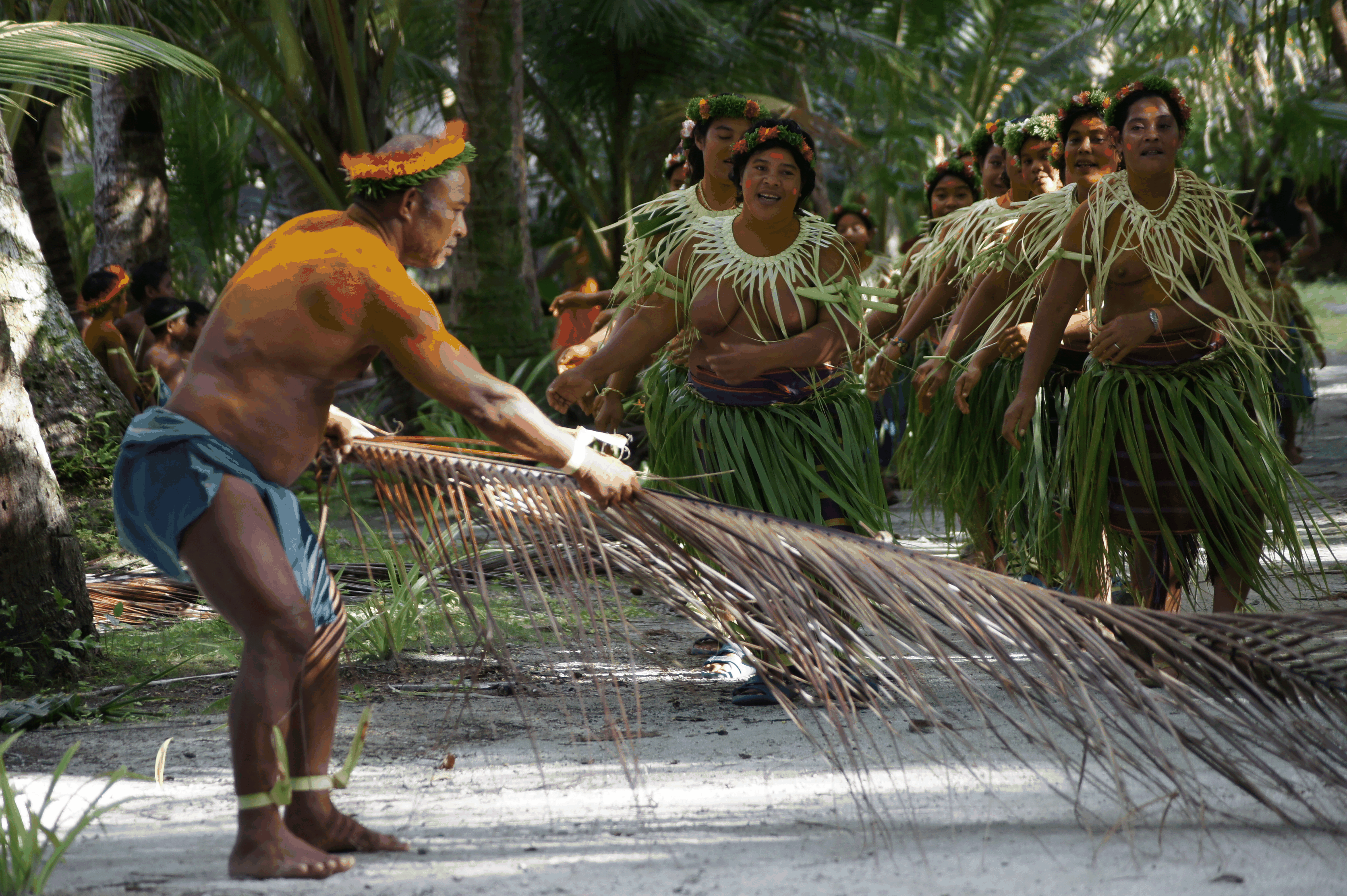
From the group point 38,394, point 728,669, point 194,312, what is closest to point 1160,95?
point 728,669

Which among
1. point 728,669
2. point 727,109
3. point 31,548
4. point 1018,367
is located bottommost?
point 728,669

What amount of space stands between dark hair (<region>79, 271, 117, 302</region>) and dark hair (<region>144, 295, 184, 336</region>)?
225mm

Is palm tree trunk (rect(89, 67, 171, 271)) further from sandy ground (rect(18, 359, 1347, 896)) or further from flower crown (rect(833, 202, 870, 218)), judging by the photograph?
sandy ground (rect(18, 359, 1347, 896))

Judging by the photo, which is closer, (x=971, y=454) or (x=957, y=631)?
(x=957, y=631)

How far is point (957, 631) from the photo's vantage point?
200 centimetres

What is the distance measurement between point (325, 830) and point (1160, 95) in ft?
8.67

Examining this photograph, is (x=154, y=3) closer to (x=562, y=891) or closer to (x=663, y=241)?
(x=663, y=241)

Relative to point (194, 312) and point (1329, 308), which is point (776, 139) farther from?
point (1329, 308)

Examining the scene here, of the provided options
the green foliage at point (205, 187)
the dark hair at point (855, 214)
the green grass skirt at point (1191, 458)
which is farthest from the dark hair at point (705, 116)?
the green foliage at point (205, 187)

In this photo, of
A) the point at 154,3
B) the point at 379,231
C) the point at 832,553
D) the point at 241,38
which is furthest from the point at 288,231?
the point at 241,38

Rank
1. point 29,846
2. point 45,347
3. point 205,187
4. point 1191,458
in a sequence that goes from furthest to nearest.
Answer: point 205,187 < point 45,347 < point 1191,458 < point 29,846

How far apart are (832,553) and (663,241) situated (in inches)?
60.4

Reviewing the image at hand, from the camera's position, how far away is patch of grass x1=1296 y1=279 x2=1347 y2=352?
13.4 metres

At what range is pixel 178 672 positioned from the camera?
3.31 meters
